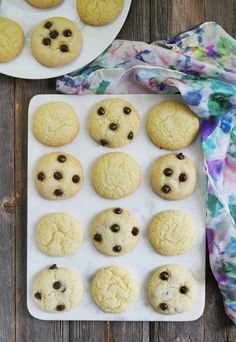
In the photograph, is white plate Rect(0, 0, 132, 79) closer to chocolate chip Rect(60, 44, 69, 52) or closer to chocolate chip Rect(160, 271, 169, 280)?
chocolate chip Rect(60, 44, 69, 52)

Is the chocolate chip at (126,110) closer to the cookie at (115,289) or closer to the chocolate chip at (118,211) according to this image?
the chocolate chip at (118,211)

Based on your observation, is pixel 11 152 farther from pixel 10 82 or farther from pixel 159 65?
pixel 159 65

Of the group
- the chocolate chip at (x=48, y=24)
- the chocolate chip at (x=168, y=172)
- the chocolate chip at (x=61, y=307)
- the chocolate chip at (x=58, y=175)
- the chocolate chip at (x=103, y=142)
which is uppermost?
the chocolate chip at (x=48, y=24)

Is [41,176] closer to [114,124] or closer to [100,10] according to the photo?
[114,124]

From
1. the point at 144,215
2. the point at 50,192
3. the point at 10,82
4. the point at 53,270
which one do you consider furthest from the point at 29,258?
the point at 10,82

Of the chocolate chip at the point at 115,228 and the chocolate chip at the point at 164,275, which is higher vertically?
the chocolate chip at the point at 115,228

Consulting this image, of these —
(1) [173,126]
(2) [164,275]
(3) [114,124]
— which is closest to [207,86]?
(1) [173,126]

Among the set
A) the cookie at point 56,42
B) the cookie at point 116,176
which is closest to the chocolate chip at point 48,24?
the cookie at point 56,42

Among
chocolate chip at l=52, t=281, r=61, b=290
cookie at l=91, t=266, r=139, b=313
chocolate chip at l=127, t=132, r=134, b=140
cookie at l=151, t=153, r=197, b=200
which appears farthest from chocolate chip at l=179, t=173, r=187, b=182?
chocolate chip at l=52, t=281, r=61, b=290
